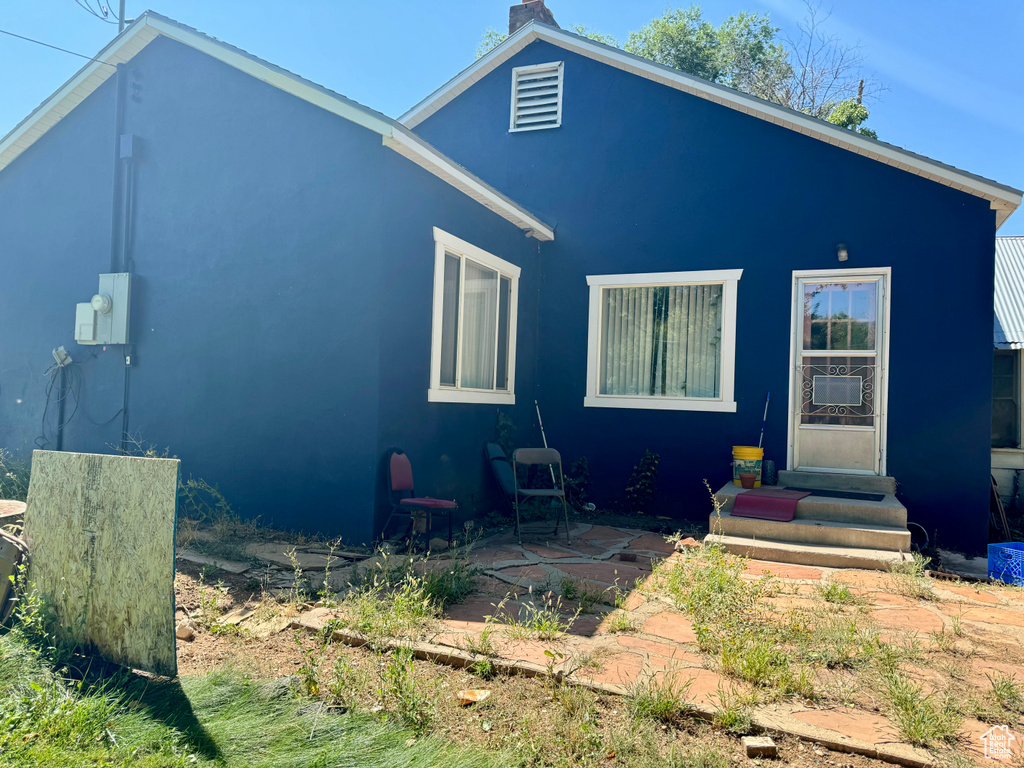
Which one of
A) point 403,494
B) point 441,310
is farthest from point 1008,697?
point 441,310

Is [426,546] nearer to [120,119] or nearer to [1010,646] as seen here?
[1010,646]

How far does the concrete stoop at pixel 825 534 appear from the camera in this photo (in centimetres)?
598

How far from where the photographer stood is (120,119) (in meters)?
7.26

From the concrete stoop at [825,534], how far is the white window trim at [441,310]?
266 centimetres

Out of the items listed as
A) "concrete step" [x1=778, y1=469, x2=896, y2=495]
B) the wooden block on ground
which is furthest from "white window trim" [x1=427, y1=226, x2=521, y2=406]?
the wooden block on ground

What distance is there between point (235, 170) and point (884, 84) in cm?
1833

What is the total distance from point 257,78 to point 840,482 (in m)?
7.10

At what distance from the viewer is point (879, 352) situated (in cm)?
748

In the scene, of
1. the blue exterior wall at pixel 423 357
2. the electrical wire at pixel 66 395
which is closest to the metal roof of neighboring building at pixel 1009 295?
the blue exterior wall at pixel 423 357

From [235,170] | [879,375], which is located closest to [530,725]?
[235,170]

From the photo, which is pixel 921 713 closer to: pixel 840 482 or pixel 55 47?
pixel 840 482

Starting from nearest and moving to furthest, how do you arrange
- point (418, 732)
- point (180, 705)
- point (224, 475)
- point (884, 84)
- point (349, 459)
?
1. point (418, 732)
2. point (180, 705)
3. point (349, 459)
4. point (224, 475)
5. point (884, 84)

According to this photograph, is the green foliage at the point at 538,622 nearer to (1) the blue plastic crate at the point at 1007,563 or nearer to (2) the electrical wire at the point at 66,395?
(1) the blue plastic crate at the point at 1007,563

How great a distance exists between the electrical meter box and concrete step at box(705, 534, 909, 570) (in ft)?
20.0
